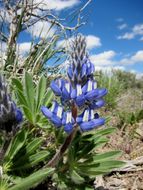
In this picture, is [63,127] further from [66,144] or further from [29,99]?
[29,99]

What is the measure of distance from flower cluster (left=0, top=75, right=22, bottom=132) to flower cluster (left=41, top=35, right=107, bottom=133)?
0.17 m

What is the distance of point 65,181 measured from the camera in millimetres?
2020

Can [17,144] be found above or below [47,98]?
below

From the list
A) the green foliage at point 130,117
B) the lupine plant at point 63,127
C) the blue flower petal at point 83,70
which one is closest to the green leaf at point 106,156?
the lupine plant at point 63,127

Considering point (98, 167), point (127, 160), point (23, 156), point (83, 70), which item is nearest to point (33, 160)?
point (23, 156)

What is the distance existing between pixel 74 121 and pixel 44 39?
7.47ft

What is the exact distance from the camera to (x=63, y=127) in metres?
1.99

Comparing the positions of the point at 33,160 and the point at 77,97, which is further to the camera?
the point at 33,160

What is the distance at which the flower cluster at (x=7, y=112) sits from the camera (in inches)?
64.7

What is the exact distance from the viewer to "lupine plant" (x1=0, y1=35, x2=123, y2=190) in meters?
1.71

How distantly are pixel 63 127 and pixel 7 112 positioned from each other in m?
0.43

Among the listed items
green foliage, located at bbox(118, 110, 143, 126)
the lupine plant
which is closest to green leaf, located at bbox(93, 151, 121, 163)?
the lupine plant

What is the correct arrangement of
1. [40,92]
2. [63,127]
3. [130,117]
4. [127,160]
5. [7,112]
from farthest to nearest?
[130,117]
[127,160]
[40,92]
[63,127]
[7,112]

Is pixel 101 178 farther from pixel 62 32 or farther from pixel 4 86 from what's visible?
pixel 62 32
